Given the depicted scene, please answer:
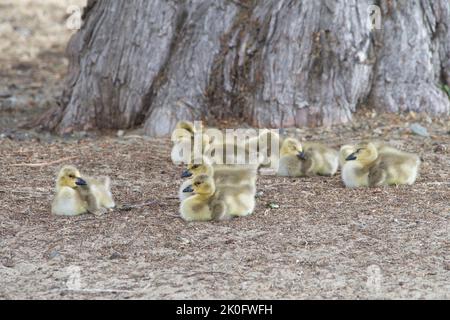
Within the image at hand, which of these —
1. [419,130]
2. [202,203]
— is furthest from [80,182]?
[419,130]

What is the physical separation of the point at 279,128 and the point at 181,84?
3.87 ft

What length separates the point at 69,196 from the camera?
6.28 metres

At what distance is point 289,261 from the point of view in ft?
17.5

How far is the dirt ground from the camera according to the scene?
495 cm

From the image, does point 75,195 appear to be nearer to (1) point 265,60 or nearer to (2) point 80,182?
(2) point 80,182

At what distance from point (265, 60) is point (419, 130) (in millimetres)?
1794

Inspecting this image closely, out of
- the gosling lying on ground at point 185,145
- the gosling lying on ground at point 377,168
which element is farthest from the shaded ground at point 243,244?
the gosling lying on ground at point 185,145

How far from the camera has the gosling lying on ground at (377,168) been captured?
22.7ft

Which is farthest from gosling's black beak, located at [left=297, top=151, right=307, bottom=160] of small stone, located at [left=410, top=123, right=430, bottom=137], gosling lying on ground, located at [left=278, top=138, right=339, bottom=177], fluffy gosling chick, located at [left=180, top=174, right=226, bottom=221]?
small stone, located at [left=410, top=123, right=430, bottom=137]

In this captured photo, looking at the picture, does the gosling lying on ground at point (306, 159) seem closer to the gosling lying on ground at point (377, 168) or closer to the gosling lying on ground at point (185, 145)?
the gosling lying on ground at point (377, 168)

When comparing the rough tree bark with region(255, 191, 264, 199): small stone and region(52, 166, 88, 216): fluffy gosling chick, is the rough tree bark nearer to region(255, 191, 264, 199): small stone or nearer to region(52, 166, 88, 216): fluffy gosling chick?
region(255, 191, 264, 199): small stone

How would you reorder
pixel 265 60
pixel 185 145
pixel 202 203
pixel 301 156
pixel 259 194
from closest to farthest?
pixel 202 203 < pixel 259 194 < pixel 301 156 < pixel 185 145 < pixel 265 60
